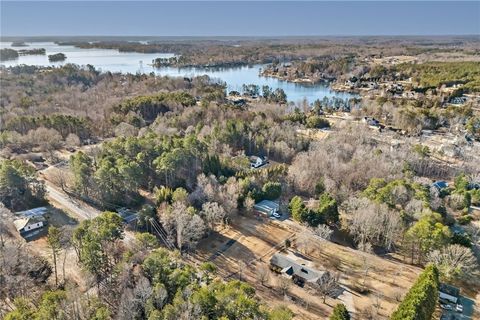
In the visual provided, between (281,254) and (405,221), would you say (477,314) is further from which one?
(281,254)

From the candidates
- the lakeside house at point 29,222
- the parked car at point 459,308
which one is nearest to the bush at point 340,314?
the parked car at point 459,308

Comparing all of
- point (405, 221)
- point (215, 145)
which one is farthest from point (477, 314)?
point (215, 145)

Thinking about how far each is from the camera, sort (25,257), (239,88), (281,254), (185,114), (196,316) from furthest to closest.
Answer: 1. (239,88)
2. (185,114)
3. (281,254)
4. (25,257)
5. (196,316)

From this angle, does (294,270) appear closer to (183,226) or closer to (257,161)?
(183,226)

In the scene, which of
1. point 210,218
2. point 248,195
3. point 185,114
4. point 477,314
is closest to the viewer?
Result: point 477,314

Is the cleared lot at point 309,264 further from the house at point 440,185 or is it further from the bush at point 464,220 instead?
the house at point 440,185

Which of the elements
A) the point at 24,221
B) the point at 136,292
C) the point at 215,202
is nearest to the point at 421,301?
the point at 136,292
